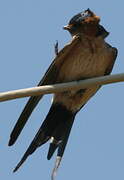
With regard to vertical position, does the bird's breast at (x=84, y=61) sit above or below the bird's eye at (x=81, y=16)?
below

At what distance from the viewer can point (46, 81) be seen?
653 cm

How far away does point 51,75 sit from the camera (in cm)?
663

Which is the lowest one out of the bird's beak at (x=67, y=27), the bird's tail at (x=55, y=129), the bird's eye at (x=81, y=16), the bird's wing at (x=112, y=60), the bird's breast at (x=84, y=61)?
the bird's tail at (x=55, y=129)

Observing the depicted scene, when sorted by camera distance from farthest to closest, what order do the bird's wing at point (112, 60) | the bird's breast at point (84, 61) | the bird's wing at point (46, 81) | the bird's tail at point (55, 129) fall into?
the bird's wing at point (112, 60) < the bird's breast at point (84, 61) < the bird's tail at point (55, 129) < the bird's wing at point (46, 81)

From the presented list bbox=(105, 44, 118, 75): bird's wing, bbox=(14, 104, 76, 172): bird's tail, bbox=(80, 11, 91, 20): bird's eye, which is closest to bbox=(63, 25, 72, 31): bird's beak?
bbox=(80, 11, 91, 20): bird's eye

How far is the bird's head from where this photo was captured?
22.5ft

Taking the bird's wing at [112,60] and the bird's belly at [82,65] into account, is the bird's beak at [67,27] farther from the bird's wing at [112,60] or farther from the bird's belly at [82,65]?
the bird's wing at [112,60]

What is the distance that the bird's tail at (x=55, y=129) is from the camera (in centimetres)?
665

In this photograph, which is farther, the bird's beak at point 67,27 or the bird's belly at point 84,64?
the bird's beak at point 67,27

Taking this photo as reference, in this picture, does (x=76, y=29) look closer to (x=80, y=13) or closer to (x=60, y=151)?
(x=80, y=13)

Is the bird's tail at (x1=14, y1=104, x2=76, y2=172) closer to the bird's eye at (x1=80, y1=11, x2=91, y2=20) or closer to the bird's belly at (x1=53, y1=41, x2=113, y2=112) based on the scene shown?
the bird's belly at (x1=53, y1=41, x2=113, y2=112)

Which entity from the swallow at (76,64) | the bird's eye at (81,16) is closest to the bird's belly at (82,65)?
the swallow at (76,64)

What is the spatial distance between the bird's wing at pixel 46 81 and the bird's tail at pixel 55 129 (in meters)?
0.32

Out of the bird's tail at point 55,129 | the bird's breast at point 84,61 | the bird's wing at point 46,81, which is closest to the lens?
A: the bird's wing at point 46,81
